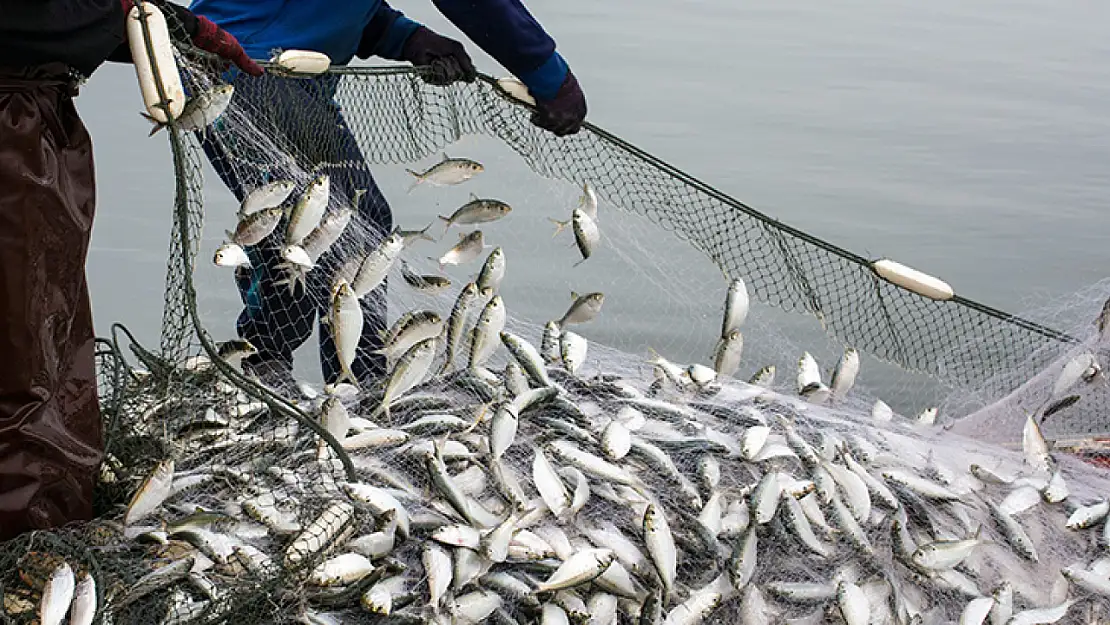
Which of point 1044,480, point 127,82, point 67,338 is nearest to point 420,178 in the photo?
point 67,338

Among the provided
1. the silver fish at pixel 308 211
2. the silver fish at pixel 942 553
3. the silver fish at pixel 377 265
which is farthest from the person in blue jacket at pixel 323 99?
the silver fish at pixel 942 553

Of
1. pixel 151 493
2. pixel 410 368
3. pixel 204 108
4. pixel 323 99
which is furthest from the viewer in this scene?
pixel 323 99

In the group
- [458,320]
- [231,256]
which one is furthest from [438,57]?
[231,256]

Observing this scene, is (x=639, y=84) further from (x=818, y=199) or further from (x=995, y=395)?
(x=995, y=395)

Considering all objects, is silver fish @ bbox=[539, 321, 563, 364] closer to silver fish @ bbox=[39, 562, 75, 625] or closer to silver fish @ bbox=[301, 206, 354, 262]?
silver fish @ bbox=[301, 206, 354, 262]

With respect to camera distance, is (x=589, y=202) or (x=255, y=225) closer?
(x=255, y=225)

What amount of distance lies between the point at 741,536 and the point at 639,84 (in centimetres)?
868

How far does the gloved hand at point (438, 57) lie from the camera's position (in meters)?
4.15

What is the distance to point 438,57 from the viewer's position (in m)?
4.31

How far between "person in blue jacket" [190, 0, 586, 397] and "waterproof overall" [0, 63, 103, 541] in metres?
1.09

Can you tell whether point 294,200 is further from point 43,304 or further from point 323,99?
point 43,304

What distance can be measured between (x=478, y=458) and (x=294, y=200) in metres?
1.01

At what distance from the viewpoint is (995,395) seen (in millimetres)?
4625

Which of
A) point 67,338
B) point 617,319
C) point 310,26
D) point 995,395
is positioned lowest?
point 617,319
